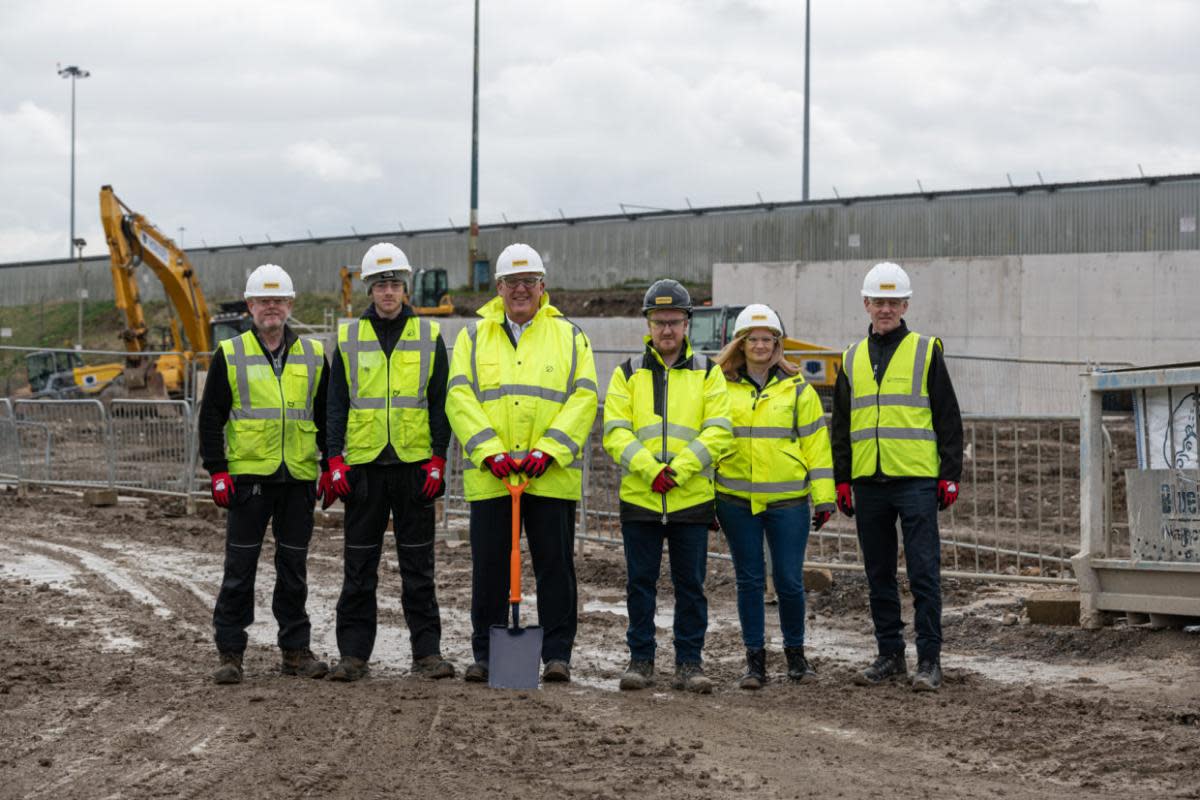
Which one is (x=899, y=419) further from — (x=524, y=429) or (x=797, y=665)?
(x=524, y=429)

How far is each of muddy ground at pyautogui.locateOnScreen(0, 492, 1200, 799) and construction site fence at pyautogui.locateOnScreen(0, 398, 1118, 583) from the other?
6.19ft

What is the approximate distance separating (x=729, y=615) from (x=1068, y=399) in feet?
45.7

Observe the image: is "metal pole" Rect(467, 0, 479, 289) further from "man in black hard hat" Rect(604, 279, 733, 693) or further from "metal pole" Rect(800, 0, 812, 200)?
"man in black hard hat" Rect(604, 279, 733, 693)

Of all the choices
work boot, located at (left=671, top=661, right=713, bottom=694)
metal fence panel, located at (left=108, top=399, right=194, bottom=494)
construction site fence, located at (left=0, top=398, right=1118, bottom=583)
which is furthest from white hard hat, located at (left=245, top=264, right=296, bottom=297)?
metal fence panel, located at (left=108, top=399, right=194, bottom=494)

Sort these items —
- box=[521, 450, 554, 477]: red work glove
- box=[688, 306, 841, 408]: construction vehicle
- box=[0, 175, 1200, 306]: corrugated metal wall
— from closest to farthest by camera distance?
box=[521, 450, 554, 477]: red work glove < box=[688, 306, 841, 408]: construction vehicle < box=[0, 175, 1200, 306]: corrugated metal wall

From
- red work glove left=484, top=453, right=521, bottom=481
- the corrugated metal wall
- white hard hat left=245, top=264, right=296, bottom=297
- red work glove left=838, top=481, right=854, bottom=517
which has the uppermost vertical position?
the corrugated metal wall

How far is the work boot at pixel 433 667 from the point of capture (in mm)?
7949

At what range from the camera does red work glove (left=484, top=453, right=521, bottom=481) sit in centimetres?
757

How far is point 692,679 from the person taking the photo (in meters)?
7.70

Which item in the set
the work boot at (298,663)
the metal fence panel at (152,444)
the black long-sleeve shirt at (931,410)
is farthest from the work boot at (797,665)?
the metal fence panel at (152,444)

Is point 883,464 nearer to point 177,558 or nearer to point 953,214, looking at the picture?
point 177,558

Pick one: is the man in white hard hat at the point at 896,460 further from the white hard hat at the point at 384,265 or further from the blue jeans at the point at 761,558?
the white hard hat at the point at 384,265

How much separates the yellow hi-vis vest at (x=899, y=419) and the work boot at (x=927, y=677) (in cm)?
96

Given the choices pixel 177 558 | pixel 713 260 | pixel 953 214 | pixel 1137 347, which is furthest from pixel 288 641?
pixel 713 260
